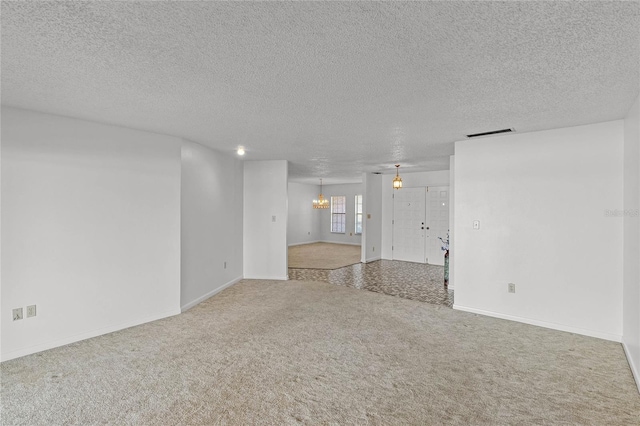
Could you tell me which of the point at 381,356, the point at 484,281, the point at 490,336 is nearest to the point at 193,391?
the point at 381,356

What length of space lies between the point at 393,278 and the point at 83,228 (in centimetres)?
552

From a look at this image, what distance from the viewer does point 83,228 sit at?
3.60 m

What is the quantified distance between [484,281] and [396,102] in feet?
9.91

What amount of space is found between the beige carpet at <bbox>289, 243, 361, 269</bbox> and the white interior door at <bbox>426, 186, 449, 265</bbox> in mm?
2076

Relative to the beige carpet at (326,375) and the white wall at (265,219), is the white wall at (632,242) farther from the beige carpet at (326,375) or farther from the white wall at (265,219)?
the white wall at (265,219)

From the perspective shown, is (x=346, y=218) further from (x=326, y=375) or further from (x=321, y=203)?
(x=326, y=375)

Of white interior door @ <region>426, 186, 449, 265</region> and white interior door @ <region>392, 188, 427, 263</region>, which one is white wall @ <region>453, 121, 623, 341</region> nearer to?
white interior door @ <region>426, 186, 449, 265</region>

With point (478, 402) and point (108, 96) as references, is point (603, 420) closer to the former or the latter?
point (478, 402)

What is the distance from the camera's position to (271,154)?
582cm

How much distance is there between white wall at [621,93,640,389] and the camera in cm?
282

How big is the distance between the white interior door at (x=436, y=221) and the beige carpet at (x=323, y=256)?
2.08 metres

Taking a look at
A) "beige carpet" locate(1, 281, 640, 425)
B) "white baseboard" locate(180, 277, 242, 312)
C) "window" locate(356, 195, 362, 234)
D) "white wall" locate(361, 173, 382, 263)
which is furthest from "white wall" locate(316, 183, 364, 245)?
"beige carpet" locate(1, 281, 640, 425)

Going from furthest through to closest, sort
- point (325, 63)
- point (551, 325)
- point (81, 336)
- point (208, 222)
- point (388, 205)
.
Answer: point (388, 205), point (208, 222), point (551, 325), point (81, 336), point (325, 63)

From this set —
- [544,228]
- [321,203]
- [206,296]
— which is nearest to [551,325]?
[544,228]
